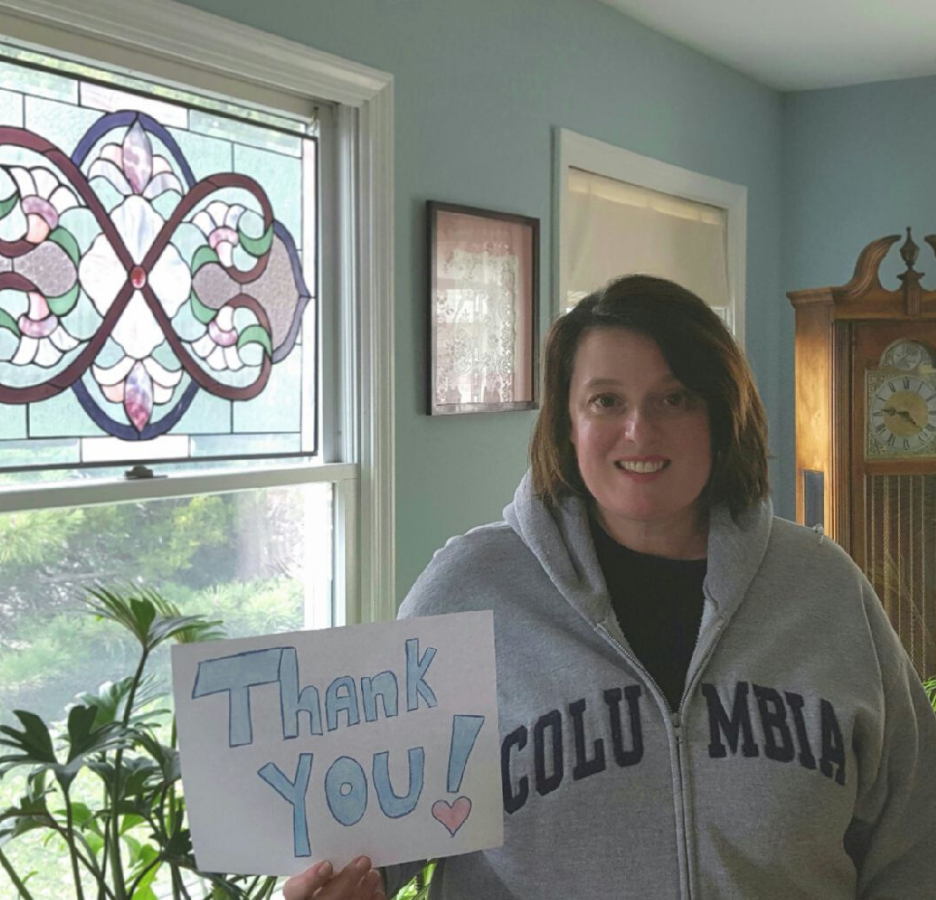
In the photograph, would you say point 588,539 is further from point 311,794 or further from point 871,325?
point 871,325

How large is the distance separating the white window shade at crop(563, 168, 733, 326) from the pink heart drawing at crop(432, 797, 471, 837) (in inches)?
83.8

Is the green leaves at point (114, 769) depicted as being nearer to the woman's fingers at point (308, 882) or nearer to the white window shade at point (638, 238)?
the woman's fingers at point (308, 882)

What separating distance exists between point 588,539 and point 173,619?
28.3 inches

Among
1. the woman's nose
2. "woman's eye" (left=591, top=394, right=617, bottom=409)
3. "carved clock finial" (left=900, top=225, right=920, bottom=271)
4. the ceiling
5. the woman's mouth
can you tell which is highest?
the ceiling

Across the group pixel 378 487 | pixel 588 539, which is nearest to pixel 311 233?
pixel 378 487

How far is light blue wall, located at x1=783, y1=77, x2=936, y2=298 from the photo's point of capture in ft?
13.1

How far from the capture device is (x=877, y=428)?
3.40 metres

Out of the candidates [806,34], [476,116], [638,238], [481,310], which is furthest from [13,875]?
[806,34]

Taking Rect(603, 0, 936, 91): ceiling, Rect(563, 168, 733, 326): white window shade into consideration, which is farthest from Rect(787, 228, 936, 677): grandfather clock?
Rect(603, 0, 936, 91): ceiling

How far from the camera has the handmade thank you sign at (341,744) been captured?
101 cm

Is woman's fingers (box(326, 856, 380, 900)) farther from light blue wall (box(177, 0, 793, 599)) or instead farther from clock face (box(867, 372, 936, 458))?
clock face (box(867, 372, 936, 458))

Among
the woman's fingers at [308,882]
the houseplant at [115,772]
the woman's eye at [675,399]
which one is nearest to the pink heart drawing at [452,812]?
the woman's fingers at [308,882]

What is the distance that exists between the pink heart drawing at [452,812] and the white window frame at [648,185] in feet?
6.94

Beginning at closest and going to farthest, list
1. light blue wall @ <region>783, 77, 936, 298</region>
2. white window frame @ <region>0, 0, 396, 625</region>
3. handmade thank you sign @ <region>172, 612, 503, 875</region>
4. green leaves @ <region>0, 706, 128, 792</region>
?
handmade thank you sign @ <region>172, 612, 503, 875</region> → green leaves @ <region>0, 706, 128, 792</region> → white window frame @ <region>0, 0, 396, 625</region> → light blue wall @ <region>783, 77, 936, 298</region>
